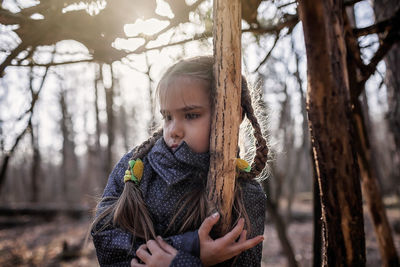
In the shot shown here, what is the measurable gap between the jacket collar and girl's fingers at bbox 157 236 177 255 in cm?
27

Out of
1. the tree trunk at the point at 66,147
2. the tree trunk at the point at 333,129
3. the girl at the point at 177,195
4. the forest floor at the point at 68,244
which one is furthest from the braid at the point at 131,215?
the tree trunk at the point at 66,147

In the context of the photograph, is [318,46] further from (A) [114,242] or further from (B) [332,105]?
(A) [114,242]

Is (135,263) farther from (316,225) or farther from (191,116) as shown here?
(316,225)

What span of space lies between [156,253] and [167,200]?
0.29 metres

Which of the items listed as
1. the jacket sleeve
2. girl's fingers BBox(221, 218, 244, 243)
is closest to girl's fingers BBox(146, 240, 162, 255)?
girl's fingers BBox(221, 218, 244, 243)

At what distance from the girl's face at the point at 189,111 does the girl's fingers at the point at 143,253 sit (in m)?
0.51

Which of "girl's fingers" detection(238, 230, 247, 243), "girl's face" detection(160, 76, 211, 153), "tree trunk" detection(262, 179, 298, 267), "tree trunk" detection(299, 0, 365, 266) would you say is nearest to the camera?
"tree trunk" detection(299, 0, 365, 266)

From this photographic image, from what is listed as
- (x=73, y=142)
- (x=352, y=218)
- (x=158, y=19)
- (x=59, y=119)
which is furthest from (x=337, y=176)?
(x=73, y=142)

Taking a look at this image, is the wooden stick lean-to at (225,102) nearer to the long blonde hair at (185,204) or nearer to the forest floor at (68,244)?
the long blonde hair at (185,204)

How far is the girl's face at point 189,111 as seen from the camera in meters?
1.47

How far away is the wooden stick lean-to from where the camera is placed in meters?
1.23

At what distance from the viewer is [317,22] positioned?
39.5 inches

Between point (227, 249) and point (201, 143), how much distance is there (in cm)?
53

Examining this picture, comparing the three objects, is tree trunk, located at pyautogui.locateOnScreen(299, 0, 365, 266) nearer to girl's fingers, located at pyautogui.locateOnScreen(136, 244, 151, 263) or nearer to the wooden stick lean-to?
the wooden stick lean-to
